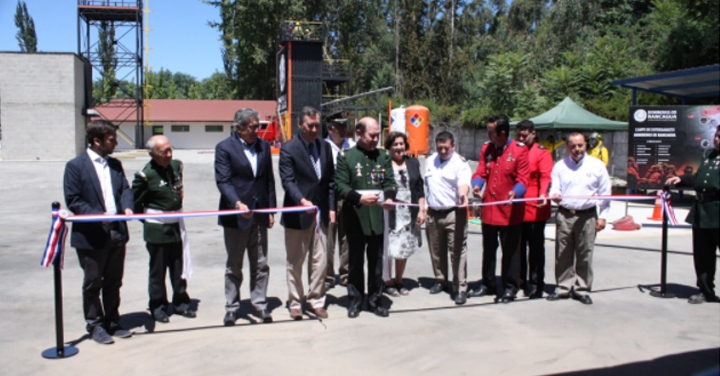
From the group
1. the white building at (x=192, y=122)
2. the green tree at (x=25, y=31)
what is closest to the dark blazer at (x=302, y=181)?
the white building at (x=192, y=122)

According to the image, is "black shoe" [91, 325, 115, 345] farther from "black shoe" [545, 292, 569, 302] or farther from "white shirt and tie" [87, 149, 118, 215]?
"black shoe" [545, 292, 569, 302]

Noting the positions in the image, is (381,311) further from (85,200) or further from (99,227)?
(85,200)

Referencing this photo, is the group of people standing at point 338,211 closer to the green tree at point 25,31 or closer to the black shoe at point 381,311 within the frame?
the black shoe at point 381,311

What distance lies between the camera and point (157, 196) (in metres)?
5.16

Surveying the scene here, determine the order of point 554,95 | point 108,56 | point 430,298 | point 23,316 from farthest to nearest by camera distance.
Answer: point 108,56 → point 554,95 → point 430,298 → point 23,316

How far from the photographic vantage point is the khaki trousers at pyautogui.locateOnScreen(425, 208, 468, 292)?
19.2 ft

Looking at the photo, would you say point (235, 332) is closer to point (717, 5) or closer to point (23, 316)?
point (23, 316)

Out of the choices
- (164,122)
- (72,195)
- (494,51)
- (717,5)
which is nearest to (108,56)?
(164,122)

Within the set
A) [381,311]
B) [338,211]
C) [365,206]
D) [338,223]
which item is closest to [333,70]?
[338,223]

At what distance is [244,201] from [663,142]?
8146mm

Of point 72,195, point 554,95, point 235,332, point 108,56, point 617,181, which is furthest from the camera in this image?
point 108,56

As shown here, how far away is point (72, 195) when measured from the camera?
14.5 feet

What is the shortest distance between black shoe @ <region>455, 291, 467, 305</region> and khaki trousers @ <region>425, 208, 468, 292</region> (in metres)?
0.04

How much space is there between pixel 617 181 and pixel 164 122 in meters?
41.8
